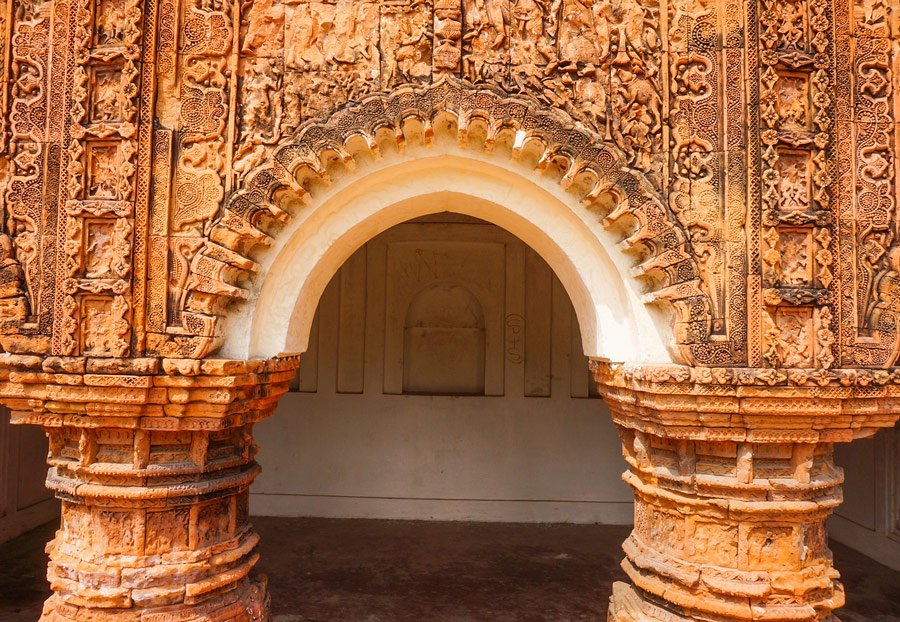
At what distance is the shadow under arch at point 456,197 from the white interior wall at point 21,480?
5294 mm

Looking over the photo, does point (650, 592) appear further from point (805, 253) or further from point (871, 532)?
point (871, 532)

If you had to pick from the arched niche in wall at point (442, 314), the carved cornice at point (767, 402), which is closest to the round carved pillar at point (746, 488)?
the carved cornice at point (767, 402)

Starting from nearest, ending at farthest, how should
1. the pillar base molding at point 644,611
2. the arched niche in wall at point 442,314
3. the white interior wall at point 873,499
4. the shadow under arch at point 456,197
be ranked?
the pillar base molding at point 644,611, the shadow under arch at point 456,197, the white interior wall at point 873,499, the arched niche in wall at point 442,314

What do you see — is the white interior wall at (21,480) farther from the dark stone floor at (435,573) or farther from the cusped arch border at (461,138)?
the cusped arch border at (461,138)

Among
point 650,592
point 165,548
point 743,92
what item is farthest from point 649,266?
point 165,548

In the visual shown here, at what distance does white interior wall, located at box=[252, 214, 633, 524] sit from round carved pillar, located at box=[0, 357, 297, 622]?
14.0ft

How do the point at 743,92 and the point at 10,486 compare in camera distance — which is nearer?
the point at 743,92

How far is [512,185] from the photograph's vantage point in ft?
12.0

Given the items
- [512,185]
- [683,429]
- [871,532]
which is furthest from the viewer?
[871,532]

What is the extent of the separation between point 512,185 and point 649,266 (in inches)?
40.4

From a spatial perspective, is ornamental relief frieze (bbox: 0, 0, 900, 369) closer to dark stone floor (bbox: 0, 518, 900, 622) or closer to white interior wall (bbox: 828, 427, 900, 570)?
dark stone floor (bbox: 0, 518, 900, 622)

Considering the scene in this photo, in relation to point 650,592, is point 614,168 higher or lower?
higher

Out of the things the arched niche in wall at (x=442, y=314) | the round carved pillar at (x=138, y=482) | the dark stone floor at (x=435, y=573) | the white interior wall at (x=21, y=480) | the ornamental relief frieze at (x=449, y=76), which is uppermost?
the ornamental relief frieze at (x=449, y=76)

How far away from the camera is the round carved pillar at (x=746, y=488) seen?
10.4ft
